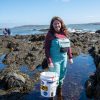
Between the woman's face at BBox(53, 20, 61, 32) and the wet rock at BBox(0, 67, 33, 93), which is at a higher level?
the woman's face at BBox(53, 20, 61, 32)

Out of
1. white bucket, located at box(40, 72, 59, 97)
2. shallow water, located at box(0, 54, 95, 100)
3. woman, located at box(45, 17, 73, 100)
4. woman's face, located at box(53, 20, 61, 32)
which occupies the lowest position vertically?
shallow water, located at box(0, 54, 95, 100)

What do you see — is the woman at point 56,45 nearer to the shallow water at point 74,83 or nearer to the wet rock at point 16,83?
the shallow water at point 74,83

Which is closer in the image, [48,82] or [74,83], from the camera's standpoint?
[48,82]

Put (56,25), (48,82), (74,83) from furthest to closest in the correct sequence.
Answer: (74,83) < (56,25) < (48,82)

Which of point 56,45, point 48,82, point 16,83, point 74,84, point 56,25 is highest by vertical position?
point 56,25

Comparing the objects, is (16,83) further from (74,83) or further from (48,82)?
(48,82)

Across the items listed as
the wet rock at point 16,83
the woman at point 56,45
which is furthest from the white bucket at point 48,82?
the wet rock at point 16,83

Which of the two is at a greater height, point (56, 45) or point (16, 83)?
point (56, 45)

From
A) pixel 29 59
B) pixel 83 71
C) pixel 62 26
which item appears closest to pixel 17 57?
pixel 29 59

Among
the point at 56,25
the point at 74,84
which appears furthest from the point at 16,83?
the point at 56,25

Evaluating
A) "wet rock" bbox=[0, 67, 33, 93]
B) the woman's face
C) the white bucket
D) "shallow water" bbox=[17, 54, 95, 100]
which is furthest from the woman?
"wet rock" bbox=[0, 67, 33, 93]

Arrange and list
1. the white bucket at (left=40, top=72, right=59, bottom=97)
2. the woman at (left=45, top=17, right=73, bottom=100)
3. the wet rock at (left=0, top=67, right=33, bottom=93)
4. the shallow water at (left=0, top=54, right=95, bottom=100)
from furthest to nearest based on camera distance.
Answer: the wet rock at (left=0, top=67, right=33, bottom=93) < the shallow water at (left=0, top=54, right=95, bottom=100) < the woman at (left=45, top=17, right=73, bottom=100) < the white bucket at (left=40, top=72, right=59, bottom=97)

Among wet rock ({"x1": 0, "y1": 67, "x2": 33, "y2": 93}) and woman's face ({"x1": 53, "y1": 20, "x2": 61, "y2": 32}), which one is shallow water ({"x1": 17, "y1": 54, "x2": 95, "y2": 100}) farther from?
woman's face ({"x1": 53, "y1": 20, "x2": 61, "y2": 32})

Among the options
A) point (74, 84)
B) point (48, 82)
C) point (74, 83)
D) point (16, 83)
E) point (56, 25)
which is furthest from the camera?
point (74, 83)
